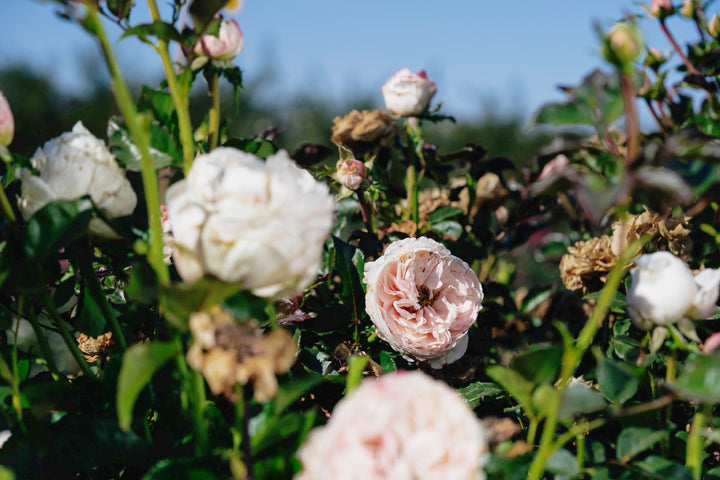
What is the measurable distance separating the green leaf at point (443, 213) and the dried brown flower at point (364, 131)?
0.56 feet

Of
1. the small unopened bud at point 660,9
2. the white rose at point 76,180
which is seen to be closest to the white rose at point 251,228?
the white rose at point 76,180

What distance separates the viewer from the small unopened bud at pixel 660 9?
1081 mm

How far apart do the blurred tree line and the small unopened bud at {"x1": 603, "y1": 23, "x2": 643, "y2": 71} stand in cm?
476

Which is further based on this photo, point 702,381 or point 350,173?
point 350,173

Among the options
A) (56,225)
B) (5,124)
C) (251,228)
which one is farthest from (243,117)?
(251,228)

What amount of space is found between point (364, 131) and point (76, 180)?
0.61 m

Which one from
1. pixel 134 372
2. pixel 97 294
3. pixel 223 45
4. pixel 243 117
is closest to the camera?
pixel 134 372

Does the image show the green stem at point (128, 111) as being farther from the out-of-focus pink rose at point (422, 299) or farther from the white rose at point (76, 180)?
the out-of-focus pink rose at point (422, 299)

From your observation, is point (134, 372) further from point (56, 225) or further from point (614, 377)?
point (614, 377)

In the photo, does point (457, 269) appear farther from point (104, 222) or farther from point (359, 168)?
point (104, 222)

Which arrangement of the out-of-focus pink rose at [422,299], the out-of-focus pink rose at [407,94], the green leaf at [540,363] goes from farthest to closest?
the out-of-focus pink rose at [407,94] < the out-of-focus pink rose at [422,299] < the green leaf at [540,363]

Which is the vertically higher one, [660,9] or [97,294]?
[660,9]

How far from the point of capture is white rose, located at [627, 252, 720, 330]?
521mm

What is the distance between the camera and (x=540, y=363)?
0.50 meters
